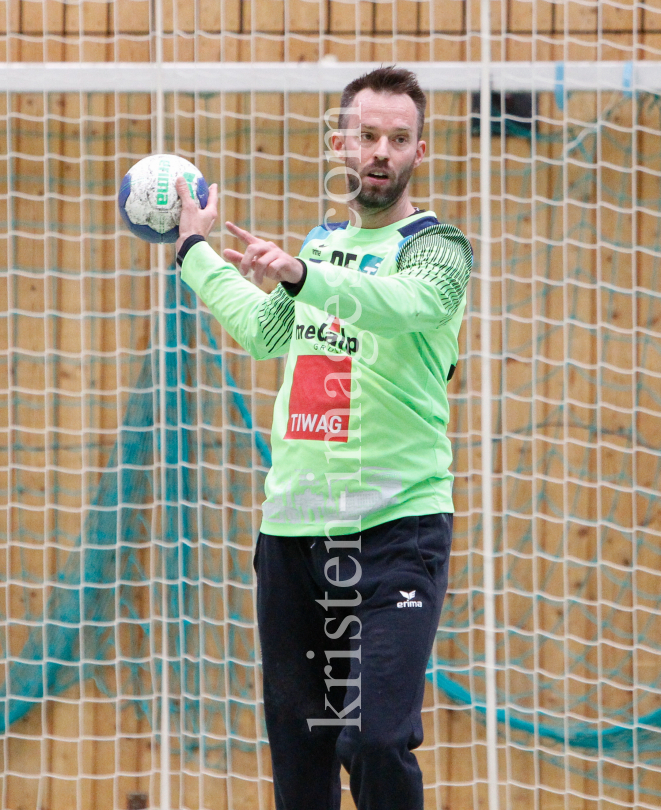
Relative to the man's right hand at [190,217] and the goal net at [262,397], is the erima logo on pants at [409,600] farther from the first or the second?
the goal net at [262,397]

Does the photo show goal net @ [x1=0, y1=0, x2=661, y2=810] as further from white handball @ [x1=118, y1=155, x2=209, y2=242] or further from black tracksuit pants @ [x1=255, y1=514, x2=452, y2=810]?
black tracksuit pants @ [x1=255, y1=514, x2=452, y2=810]

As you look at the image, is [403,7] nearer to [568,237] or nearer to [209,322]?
[568,237]

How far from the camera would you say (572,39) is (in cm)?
366

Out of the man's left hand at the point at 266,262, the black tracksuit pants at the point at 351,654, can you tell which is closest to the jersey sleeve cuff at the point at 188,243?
the man's left hand at the point at 266,262

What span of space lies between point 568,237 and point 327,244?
1718 millimetres

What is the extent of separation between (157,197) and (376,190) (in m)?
0.55

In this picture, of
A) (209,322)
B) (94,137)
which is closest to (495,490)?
(209,322)

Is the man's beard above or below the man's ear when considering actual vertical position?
below

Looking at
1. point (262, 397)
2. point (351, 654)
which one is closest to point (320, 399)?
point (351, 654)

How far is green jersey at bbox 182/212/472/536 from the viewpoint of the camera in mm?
2053

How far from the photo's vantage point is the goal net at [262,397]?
11.8ft

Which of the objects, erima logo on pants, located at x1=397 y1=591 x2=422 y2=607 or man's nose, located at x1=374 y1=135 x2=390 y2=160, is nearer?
erima logo on pants, located at x1=397 y1=591 x2=422 y2=607

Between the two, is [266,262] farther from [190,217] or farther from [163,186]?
[163,186]

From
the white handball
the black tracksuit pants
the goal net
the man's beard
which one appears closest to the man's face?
the man's beard
